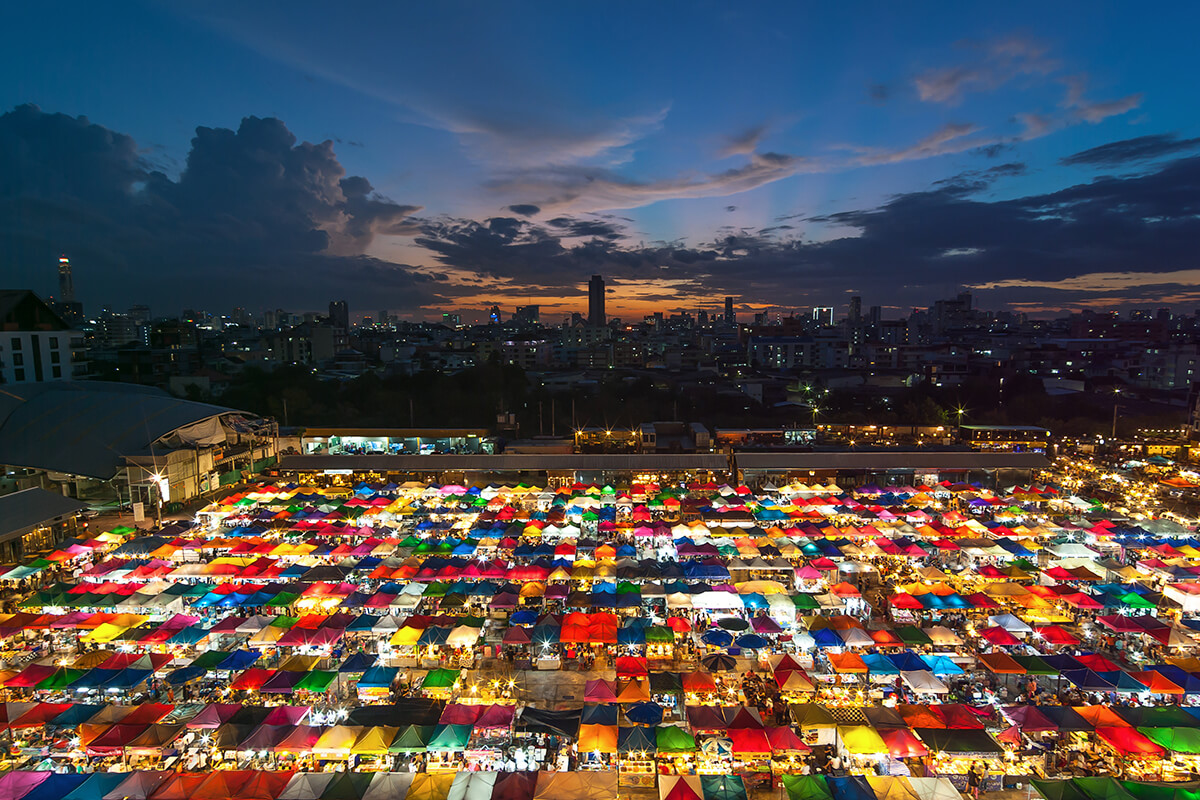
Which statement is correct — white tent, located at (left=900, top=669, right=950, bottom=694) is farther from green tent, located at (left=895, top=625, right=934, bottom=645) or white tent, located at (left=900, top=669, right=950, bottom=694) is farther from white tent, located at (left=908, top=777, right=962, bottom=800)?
white tent, located at (left=908, top=777, right=962, bottom=800)

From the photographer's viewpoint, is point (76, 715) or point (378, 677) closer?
point (76, 715)

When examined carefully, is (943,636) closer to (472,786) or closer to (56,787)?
(472,786)

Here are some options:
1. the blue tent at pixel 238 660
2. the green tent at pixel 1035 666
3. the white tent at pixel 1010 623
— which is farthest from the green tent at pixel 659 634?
the blue tent at pixel 238 660

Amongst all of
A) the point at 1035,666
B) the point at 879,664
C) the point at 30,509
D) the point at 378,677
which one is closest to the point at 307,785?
the point at 378,677

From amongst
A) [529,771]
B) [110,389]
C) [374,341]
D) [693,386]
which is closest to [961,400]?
[693,386]

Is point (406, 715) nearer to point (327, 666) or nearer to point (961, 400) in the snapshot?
point (327, 666)

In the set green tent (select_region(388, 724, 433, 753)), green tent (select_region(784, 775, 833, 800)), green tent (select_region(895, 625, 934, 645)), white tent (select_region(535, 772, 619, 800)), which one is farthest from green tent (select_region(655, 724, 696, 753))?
green tent (select_region(895, 625, 934, 645))
